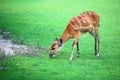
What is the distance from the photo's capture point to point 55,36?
50.6 ft

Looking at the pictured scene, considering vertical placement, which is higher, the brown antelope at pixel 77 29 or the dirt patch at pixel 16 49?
the brown antelope at pixel 77 29

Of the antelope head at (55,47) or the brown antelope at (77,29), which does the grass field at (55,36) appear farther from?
the brown antelope at (77,29)

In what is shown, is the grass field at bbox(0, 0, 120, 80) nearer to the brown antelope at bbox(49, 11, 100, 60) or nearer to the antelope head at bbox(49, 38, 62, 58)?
the antelope head at bbox(49, 38, 62, 58)

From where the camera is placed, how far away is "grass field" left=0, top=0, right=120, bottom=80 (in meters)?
10.5

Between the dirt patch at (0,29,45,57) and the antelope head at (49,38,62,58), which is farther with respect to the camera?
the dirt patch at (0,29,45,57)

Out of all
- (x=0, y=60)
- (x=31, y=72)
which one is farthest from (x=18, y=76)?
(x=0, y=60)

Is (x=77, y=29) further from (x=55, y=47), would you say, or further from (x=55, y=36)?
(x=55, y=36)

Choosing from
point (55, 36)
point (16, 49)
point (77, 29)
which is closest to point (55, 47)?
point (77, 29)

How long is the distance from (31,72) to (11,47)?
8.22ft

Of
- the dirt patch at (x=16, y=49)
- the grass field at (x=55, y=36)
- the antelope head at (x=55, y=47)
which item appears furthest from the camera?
the dirt patch at (x=16, y=49)

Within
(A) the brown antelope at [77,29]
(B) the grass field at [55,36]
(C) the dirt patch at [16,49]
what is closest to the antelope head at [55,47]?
(A) the brown antelope at [77,29]

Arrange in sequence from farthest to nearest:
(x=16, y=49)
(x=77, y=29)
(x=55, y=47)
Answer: (x=16, y=49) < (x=77, y=29) < (x=55, y=47)

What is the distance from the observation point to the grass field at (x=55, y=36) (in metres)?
10.5

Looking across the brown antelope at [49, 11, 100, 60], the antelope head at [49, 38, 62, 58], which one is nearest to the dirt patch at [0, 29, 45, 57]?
the antelope head at [49, 38, 62, 58]
